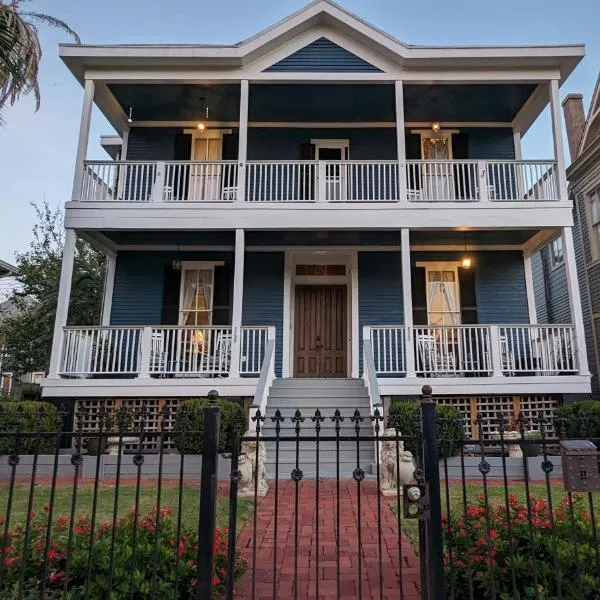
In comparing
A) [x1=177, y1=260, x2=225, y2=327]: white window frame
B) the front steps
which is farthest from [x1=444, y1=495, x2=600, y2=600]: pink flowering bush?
[x1=177, y1=260, x2=225, y2=327]: white window frame

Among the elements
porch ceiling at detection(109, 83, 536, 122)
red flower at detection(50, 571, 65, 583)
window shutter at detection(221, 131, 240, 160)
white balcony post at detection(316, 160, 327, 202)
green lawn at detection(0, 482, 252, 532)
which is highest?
porch ceiling at detection(109, 83, 536, 122)

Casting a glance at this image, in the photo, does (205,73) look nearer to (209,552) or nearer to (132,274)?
(132,274)

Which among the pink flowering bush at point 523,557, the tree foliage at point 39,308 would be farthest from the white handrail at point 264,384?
the tree foliage at point 39,308

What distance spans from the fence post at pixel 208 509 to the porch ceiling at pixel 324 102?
9820 mm

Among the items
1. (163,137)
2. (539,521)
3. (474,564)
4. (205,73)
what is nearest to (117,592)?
(474,564)

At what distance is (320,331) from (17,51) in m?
8.30

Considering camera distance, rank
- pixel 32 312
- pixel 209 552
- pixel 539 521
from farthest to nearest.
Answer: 1. pixel 32 312
2. pixel 539 521
3. pixel 209 552

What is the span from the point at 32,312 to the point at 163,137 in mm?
8365

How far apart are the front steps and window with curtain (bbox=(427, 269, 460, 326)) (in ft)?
9.33

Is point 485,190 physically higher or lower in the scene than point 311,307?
higher

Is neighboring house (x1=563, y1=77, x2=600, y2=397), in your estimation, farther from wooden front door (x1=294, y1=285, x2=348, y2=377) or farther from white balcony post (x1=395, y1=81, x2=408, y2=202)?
wooden front door (x1=294, y1=285, x2=348, y2=377)

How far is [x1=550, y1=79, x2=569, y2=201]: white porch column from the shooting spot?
1019cm

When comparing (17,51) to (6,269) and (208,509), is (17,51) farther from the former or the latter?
(6,269)

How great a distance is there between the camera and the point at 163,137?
41.3 feet
